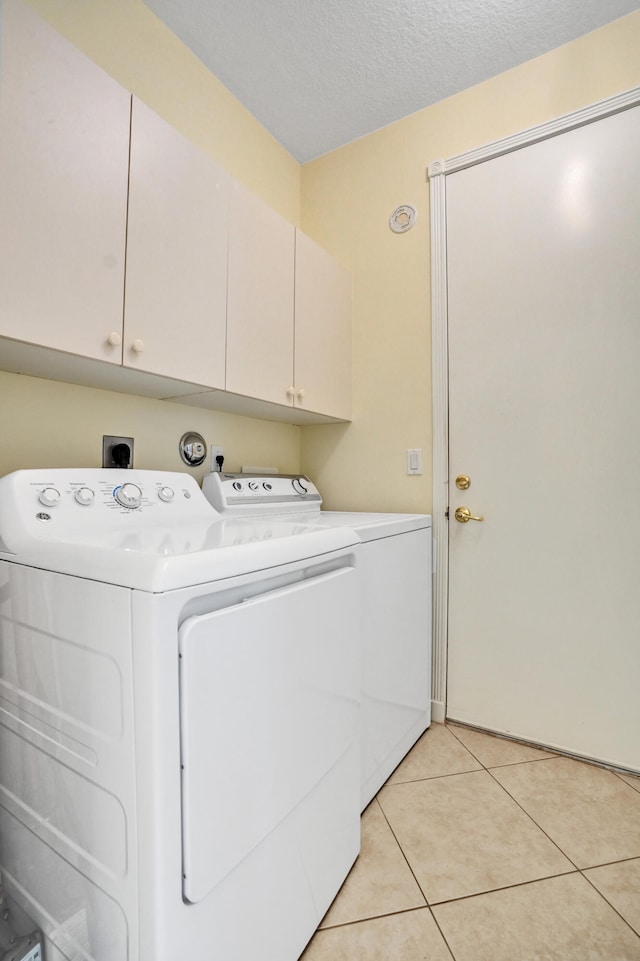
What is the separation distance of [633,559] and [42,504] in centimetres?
188

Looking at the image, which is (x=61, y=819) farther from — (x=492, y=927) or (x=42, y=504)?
(x=492, y=927)

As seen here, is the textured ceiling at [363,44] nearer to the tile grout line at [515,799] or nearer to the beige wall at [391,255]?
the beige wall at [391,255]

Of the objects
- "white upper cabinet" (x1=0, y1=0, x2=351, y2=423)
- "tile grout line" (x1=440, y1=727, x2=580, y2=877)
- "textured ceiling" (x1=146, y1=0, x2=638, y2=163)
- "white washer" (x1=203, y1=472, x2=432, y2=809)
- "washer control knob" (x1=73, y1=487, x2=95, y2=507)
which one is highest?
"textured ceiling" (x1=146, y1=0, x2=638, y2=163)

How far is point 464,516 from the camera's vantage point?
1916 mm

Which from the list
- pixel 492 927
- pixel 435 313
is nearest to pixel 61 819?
pixel 492 927

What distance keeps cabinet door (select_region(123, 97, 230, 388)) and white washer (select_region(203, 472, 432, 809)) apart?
528 mm

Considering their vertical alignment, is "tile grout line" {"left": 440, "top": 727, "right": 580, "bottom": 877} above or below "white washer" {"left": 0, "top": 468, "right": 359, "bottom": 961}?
below

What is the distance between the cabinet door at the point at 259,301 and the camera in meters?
1.57

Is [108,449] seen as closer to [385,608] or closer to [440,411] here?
[385,608]

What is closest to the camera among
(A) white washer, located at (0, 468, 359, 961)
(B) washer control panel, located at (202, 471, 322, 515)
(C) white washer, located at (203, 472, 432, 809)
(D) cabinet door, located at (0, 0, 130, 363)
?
(A) white washer, located at (0, 468, 359, 961)

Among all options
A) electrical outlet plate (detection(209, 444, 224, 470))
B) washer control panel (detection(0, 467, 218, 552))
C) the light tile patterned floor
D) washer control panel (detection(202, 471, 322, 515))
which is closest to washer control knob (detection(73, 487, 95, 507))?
washer control panel (detection(0, 467, 218, 552))

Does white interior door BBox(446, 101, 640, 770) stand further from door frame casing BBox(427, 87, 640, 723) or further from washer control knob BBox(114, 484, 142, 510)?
washer control knob BBox(114, 484, 142, 510)

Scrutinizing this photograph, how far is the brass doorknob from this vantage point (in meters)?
1.91

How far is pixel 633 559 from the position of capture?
161 cm
